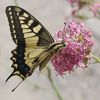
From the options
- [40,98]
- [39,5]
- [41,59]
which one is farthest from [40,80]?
[41,59]

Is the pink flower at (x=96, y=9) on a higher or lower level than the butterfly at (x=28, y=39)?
lower

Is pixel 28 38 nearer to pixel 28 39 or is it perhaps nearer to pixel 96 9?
pixel 28 39

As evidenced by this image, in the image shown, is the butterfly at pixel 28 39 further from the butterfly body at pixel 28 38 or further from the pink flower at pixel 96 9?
the pink flower at pixel 96 9

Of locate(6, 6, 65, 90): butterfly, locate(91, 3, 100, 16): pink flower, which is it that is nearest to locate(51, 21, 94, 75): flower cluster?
locate(6, 6, 65, 90): butterfly

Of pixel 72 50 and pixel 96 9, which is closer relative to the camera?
pixel 72 50

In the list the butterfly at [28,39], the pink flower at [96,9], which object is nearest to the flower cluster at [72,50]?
the butterfly at [28,39]

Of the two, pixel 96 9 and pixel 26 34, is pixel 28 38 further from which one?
pixel 96 9

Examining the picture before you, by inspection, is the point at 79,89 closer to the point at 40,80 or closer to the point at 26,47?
the point at 40,80

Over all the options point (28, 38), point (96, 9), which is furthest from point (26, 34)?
point (96, 9)

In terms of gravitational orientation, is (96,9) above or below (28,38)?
below
